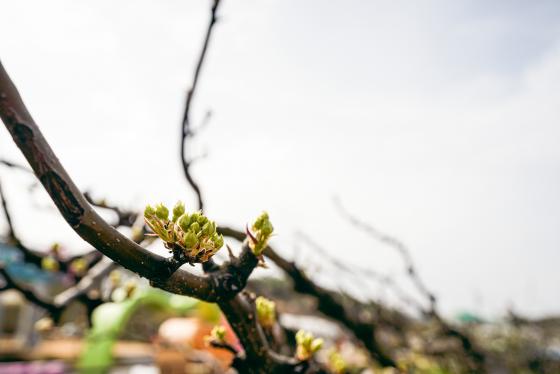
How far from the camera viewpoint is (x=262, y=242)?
117cm

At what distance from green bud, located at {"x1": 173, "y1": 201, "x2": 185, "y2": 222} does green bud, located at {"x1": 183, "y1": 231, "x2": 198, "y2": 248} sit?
64mm

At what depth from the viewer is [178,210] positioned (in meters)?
0.97

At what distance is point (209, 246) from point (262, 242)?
25cm

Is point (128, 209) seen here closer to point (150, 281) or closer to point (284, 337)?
point (284, 337)

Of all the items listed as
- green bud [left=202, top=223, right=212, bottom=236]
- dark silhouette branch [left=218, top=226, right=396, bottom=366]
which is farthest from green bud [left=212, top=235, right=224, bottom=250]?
dark silhouette branch [left=218, top=226, right=396, bottom=366]

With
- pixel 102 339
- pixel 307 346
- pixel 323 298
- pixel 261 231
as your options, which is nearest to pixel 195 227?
pixel 261 231

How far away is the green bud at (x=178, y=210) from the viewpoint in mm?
962

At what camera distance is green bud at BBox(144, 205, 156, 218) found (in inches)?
36.0

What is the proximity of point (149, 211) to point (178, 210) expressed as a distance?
74 millimetres

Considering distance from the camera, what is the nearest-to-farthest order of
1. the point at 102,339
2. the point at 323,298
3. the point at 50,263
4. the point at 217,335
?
the point at 217,335 → the point at 323,298 → the point at 50,263 → the point at 102,339

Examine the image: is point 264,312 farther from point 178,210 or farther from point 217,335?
point 178,210

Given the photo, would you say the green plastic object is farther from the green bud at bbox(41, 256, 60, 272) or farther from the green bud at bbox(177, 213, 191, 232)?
the green bud at bbox(177, 213, 191, 232)

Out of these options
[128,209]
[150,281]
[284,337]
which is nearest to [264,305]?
[150,281]

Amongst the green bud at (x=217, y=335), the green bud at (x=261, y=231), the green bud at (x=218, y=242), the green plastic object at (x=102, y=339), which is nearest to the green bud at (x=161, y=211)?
the green bud at (x=218, y=242)
